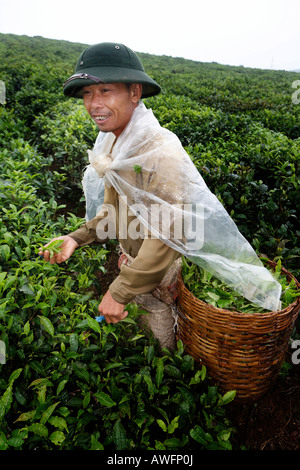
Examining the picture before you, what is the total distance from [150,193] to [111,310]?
2.05 feet

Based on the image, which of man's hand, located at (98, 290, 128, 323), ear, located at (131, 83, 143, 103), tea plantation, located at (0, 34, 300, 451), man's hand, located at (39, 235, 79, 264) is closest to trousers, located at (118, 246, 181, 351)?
tea plantation, located at (0, 34, 300, 451)

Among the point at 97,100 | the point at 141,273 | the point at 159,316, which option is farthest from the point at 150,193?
the point at 159,316

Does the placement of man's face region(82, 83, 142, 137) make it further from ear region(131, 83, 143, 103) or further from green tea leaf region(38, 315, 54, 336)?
green tea leaf region(38, 315, 54, 336)

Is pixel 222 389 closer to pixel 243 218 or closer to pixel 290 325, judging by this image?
pixel 290 325

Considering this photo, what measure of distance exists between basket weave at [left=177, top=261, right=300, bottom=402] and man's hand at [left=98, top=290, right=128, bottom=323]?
368 mm

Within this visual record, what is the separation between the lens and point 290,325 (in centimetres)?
159

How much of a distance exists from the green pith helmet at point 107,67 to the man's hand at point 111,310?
1056 mm

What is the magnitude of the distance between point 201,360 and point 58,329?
→ 833 mm

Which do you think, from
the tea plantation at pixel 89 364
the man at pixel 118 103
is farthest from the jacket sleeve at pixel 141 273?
the tea plantation at pixel 89 364

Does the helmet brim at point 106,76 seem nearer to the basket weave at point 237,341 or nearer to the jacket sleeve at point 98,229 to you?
the jacket sleeve at point 98,229

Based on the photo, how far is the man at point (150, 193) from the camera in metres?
1.47

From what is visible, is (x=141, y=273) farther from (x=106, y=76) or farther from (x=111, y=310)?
(x=106, y=76)
